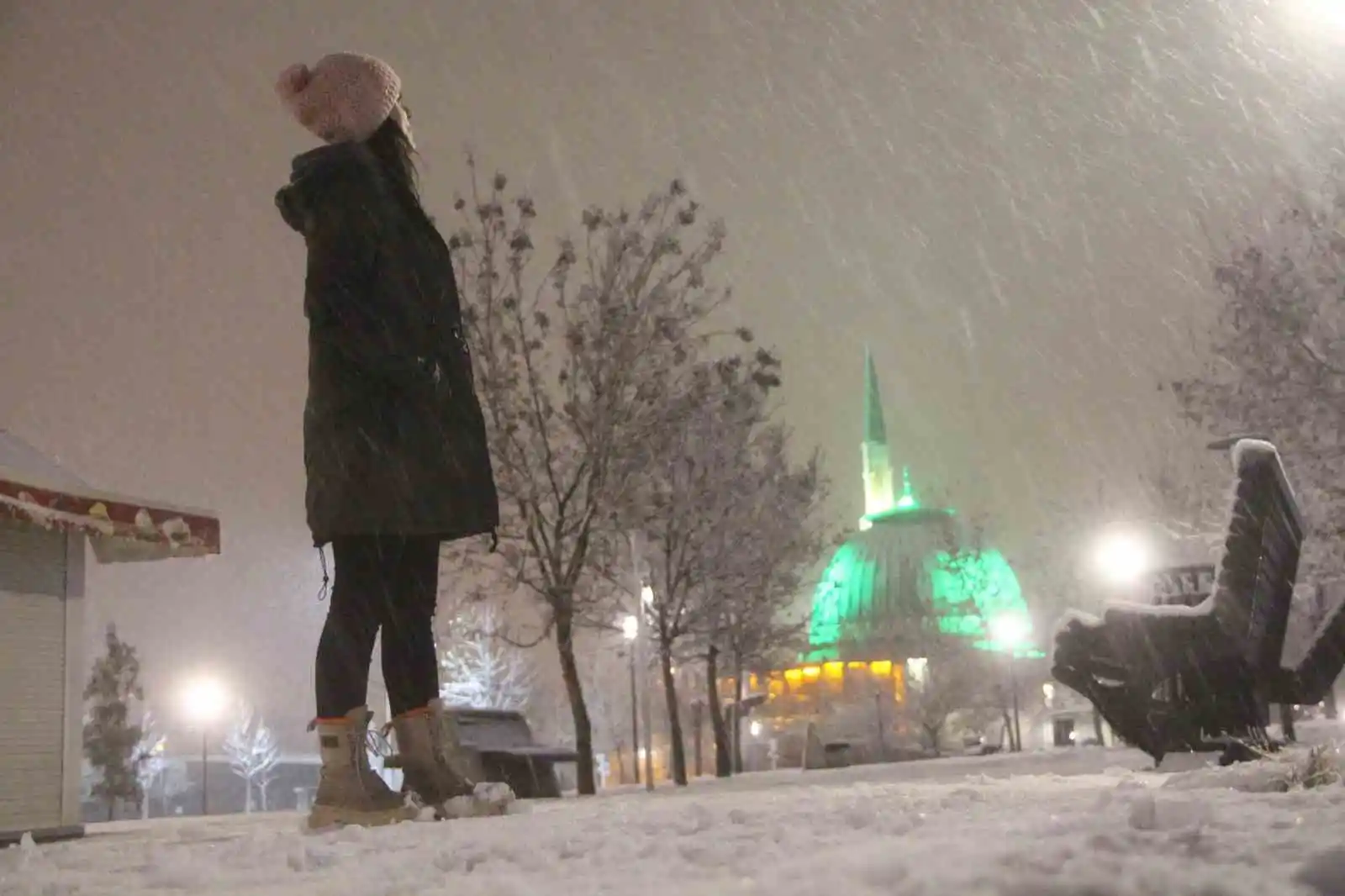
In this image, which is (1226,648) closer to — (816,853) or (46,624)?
(816,853)

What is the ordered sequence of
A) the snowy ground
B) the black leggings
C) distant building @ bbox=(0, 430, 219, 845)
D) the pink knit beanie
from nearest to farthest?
the snowy ground
the black leggings
the pink knit beanie
distant building @ bbox=(0, 430, 219, 845)

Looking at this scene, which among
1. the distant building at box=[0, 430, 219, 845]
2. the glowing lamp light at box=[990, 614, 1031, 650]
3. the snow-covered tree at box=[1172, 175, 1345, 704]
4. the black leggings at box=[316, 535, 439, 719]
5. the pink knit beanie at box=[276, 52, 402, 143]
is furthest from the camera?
the glowing lamp light at box=[990, 614, 1031, 650]

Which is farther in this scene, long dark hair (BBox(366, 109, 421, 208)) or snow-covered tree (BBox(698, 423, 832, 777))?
snow-covered tree (BBox(698, 423, 832, 777))

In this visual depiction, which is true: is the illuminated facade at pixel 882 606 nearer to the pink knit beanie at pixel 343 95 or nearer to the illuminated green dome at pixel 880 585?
the illuminated green dome at pixel 880 585

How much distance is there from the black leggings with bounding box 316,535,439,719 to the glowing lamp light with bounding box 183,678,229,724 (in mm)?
41914

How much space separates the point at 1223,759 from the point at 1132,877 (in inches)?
294

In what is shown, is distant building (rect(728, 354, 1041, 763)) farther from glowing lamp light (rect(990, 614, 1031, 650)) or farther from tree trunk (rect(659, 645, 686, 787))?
tree trunk (rect(659, 645, 686, 787))

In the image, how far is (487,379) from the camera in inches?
861

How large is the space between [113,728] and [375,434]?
164 feet

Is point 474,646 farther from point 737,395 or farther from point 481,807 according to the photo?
point 481,807

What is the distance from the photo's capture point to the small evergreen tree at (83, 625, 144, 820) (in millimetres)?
47812

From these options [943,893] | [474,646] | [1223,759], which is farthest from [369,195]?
[474,646]

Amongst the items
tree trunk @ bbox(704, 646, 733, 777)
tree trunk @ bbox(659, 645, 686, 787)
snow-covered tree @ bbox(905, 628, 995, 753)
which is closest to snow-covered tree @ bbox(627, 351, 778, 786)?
tree trunk @ bbox(659, 645, 686, 787)

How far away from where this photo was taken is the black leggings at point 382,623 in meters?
4.90
